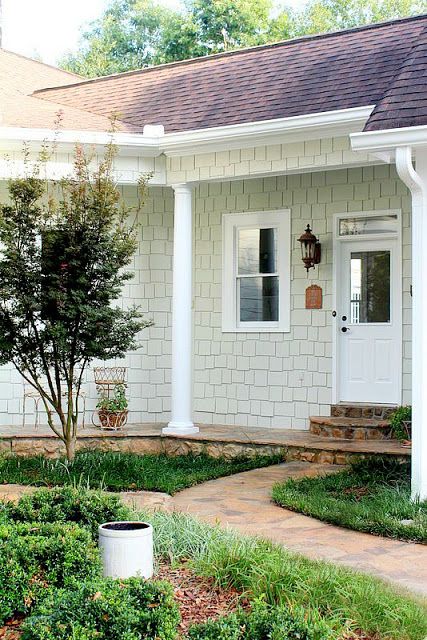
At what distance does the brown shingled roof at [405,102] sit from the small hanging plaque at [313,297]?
3.59 metres

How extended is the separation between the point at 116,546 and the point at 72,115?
7393 mm

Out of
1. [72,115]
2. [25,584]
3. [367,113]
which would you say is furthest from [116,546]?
[72,115]

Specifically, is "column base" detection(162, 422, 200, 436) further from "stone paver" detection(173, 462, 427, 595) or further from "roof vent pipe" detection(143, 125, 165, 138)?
"roof vent pipe" detection(143, 125, 165, 138)

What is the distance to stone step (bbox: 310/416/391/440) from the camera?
32.4 feet

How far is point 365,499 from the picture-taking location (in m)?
7.41

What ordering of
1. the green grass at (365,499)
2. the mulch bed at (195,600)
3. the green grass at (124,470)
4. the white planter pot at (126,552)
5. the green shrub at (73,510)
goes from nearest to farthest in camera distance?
the mulch bed at (195,600), the white planter pot at (126,552), the green shrub at (73,510), the green grass at (365,499), the green grass at (124,470)

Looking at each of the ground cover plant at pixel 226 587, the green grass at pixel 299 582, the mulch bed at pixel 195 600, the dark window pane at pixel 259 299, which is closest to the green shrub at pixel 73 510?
the ground cover plant at pixel 226 587

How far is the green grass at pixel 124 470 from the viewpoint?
8.20 metres

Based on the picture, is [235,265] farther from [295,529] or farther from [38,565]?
[38,565]

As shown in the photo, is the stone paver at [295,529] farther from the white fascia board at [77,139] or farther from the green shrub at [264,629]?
the white fascia board at [77,139]

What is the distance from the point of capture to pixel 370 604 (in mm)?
4496

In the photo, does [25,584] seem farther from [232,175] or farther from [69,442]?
[232,175]

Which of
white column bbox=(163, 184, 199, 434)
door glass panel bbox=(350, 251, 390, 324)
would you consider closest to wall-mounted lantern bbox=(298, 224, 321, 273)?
door glass panel bbox=(350, 251, 390, 324)

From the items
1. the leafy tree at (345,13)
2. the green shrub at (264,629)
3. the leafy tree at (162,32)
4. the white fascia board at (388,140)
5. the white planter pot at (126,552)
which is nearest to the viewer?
the green shrub at (264,629)
